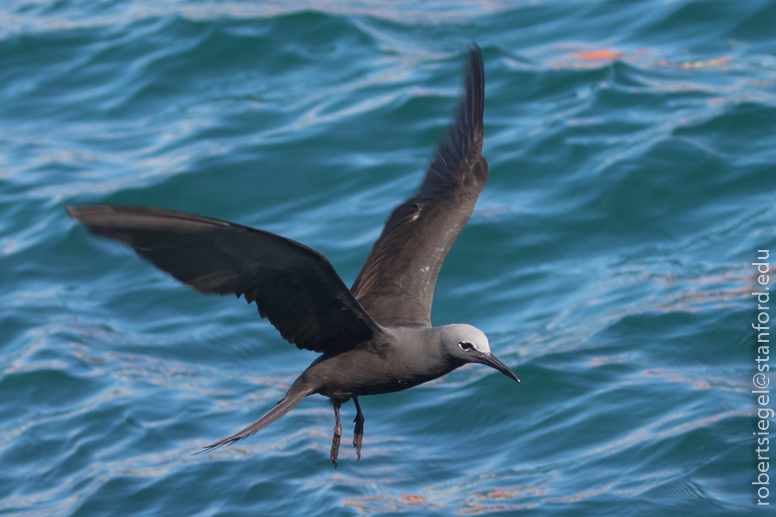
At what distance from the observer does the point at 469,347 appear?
5.08m

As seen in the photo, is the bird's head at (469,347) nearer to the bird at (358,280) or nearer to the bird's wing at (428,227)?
the bird at (358,280)

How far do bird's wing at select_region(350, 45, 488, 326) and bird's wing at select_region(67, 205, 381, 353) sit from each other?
0.60m

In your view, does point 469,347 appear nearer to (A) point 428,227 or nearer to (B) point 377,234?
(A) point 428,227

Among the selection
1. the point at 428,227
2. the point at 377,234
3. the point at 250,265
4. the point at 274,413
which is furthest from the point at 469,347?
the point at 377,234

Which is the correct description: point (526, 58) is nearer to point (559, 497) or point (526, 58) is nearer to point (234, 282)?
point (559, 497)

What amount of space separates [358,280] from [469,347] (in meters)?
1.54

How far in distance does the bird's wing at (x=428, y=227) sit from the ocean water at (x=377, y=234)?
75.2 inches

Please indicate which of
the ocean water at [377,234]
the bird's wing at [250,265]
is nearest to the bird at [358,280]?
the bird's wing at [250,265]

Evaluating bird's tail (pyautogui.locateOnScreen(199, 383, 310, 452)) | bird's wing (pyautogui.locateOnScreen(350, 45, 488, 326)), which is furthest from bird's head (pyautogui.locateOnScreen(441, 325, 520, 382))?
bird's tail (pyautogui.locateOnScreen(199, 383, 310, 452))

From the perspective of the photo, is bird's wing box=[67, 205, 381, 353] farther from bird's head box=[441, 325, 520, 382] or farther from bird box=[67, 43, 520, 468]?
bird's head box=[441, 325, 520, 382]

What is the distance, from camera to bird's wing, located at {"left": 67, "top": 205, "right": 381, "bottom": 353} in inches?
170

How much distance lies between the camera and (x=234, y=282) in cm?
477

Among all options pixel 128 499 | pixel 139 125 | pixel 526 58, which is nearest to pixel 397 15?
pixel 526 58

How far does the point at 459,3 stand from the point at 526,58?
2267 mm
